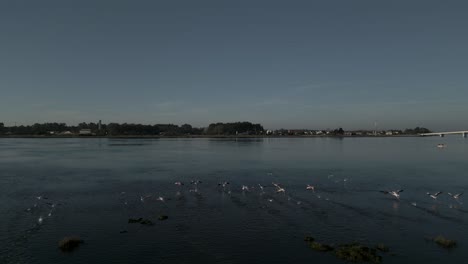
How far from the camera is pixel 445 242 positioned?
23.2 metres

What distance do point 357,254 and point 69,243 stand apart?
1650cm

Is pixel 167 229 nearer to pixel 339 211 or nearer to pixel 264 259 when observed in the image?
pixel 264 259

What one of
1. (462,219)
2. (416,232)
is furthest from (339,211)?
(462,219)

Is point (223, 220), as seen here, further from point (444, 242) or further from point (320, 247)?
point (444, 242)

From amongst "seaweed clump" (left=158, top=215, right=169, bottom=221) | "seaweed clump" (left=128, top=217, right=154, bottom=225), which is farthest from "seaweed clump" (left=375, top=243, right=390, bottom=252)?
"seaweed clump" (left=128, top=217, right=154, bottom=225)

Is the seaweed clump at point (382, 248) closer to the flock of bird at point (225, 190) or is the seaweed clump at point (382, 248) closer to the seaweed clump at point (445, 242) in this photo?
the seaweed clump at point (445, 242)

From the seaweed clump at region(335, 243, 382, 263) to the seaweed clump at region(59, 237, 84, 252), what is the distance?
15.1 m

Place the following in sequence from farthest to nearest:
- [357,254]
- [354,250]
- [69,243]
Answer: [69,243] < [354,250] < [357,254]

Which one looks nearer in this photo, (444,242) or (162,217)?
(444,242)

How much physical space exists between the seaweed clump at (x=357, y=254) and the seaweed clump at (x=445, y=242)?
4.55m

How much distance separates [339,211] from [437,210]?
27.5ft

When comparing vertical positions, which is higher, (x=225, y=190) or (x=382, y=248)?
(x=225, y=190)

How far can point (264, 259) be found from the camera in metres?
21.1

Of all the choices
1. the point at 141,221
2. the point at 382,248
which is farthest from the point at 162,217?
the point at 382,248
